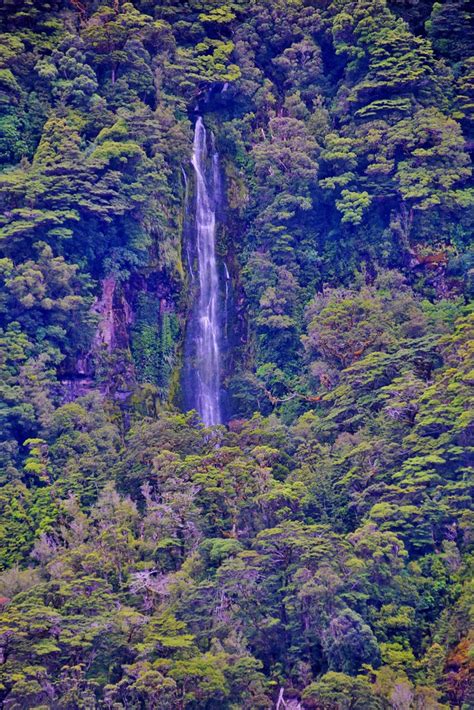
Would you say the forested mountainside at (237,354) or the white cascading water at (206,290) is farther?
the white cascading water at (206,290)

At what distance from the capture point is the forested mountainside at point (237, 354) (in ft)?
83.3

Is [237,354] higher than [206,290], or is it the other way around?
[206,290]

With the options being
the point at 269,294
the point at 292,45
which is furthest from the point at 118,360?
the point at 292,45

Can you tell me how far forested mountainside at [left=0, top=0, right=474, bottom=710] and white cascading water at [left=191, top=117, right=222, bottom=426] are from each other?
0.26ft

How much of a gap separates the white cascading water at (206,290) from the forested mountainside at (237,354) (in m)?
0.08

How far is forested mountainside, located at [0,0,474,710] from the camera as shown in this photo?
83.3 feet

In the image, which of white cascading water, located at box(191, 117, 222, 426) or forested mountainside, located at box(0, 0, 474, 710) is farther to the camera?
white cascading water, located at box(191, 117, 222, 426)

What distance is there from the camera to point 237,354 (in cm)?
3616

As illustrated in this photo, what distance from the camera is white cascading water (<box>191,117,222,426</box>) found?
35.7m

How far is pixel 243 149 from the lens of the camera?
37.4 metres

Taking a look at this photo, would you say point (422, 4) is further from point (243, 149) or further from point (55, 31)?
point (55, 31)

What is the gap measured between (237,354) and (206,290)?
5.71 feet

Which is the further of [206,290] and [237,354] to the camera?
[206,290]

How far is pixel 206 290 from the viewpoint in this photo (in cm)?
3659
